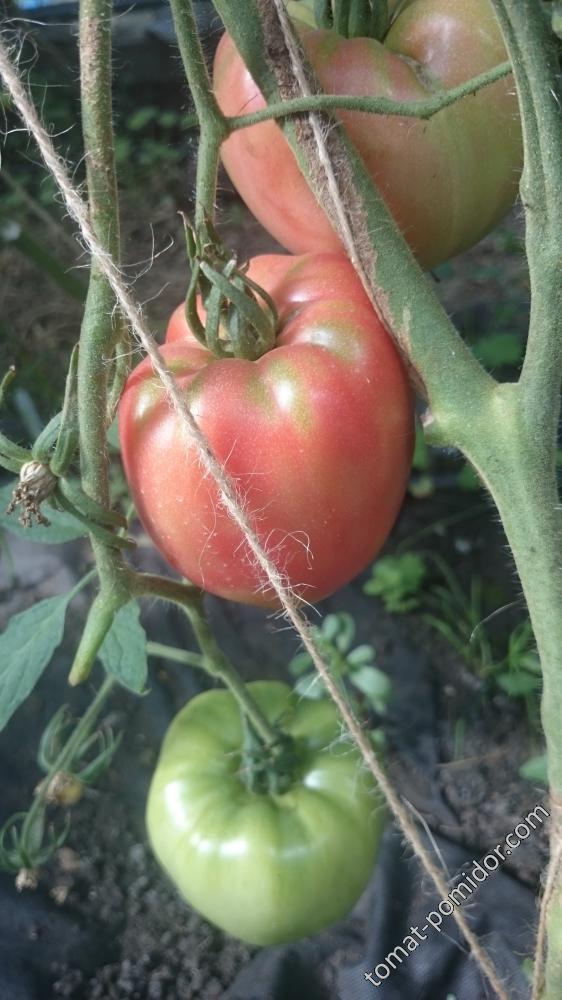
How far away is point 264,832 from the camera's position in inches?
23.4

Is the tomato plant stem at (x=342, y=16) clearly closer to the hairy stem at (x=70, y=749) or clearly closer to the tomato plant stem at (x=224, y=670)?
the tomato plant stem at (x=224, y=670)

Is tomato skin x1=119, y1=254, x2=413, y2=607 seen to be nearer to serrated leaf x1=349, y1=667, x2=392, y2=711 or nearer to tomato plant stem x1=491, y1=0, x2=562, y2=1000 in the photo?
tomato plant stem x1=491, y1=0, x2=562, y2=1000

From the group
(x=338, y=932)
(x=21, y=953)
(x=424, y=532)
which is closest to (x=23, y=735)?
(x=21, y=953)

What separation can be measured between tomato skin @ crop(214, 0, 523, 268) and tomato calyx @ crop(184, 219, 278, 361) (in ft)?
0.22

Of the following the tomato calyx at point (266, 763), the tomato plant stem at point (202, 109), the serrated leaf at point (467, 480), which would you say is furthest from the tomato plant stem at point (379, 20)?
the serrated leaf at point (467, 480)

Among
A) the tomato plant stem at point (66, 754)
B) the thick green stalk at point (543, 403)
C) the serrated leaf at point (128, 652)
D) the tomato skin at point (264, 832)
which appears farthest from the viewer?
the tomato plant stem at point (66, 754)

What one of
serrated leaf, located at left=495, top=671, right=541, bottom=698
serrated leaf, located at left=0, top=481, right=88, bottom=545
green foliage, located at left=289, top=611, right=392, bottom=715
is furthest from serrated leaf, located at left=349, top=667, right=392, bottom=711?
serrated leaf, located at left=0, top=481, right=88, bottom=545

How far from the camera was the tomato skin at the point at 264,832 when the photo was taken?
0.58m

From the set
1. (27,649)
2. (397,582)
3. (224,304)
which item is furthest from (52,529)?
(397,582)

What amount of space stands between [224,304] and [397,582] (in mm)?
735

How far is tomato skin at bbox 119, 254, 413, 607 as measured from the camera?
1.23 feet

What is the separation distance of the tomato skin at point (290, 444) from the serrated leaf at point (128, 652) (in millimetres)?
79

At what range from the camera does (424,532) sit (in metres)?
1.15

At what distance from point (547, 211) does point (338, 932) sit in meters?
0.71
